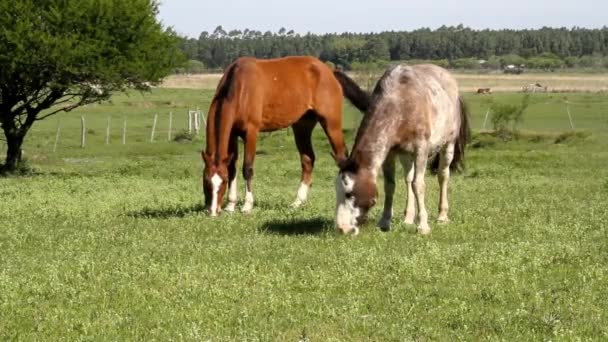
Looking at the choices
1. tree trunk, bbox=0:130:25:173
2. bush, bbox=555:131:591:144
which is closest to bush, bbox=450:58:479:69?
bush, bbox=555:131:591:144

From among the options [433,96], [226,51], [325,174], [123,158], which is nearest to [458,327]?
[433,96]

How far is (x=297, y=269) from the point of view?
403 inches

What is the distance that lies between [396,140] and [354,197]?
1.01 m

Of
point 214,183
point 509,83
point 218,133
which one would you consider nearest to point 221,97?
point 218,133

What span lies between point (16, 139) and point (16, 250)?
64.9ft

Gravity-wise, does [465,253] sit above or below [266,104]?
below

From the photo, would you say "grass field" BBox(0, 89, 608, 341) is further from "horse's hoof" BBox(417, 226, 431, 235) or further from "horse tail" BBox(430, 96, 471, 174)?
"horse tail" BBox(430, 96, 471, 174)

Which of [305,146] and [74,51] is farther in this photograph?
[74,51]

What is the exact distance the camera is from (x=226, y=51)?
643ft

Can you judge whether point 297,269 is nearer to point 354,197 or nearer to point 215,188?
point 354,197

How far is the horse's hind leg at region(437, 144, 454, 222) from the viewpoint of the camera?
572 inches

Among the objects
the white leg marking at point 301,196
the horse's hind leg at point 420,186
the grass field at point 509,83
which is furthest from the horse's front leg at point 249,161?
the grass field at point 509,83

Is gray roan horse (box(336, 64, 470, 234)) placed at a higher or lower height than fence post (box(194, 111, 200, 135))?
higher

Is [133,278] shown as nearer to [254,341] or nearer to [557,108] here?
[254,341]
